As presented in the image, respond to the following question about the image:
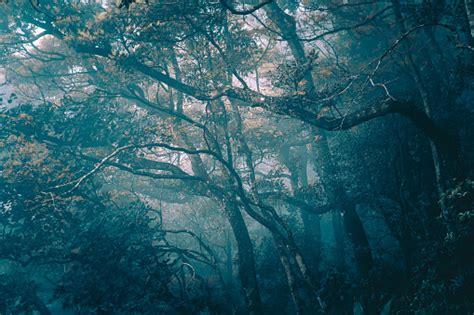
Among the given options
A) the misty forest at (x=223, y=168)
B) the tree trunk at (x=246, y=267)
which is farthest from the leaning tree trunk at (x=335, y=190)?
the tree trunk at (x=246, y=267)

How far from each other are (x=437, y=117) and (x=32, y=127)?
15.8m

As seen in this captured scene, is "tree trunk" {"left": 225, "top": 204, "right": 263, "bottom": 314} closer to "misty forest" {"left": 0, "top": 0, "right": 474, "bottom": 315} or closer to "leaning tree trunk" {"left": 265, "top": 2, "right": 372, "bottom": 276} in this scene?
"misty forest" {"left": 0, "top": 0, "right": 474, "bottom": 315}

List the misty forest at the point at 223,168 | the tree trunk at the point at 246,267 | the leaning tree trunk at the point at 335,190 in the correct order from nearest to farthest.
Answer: the misty forest at the point at 223,168 < the tree trunk at the point at 246,267 < the leaning tree trunk at the point at 335,190

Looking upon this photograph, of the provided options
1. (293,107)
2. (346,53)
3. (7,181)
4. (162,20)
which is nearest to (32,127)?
(7,181)

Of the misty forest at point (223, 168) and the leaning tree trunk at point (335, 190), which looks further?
the leaning tree trunk at point (335, 190)

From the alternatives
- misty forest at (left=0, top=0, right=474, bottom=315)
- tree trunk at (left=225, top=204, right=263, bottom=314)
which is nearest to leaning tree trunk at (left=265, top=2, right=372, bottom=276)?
misty forest at (left=0, top=0, right=474, bottom=315)

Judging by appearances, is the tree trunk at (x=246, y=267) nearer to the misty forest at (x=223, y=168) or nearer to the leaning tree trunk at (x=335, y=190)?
the misty forest at (x=223, y=168)

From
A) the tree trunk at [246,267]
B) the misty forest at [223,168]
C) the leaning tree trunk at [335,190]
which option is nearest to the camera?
the misty forest at [223,168]

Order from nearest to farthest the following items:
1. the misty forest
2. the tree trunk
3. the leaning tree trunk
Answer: the misty forest < the tree trunk < the leaning tree trunk

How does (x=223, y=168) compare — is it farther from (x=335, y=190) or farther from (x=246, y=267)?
(x=335, y=190)

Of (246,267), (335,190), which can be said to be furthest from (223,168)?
(335,190)

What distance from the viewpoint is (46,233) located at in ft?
30.6

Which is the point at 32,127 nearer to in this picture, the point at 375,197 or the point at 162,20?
the point at 162,20

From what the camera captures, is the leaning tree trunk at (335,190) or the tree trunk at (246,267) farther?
the leaning tree trunk at (335,190)
